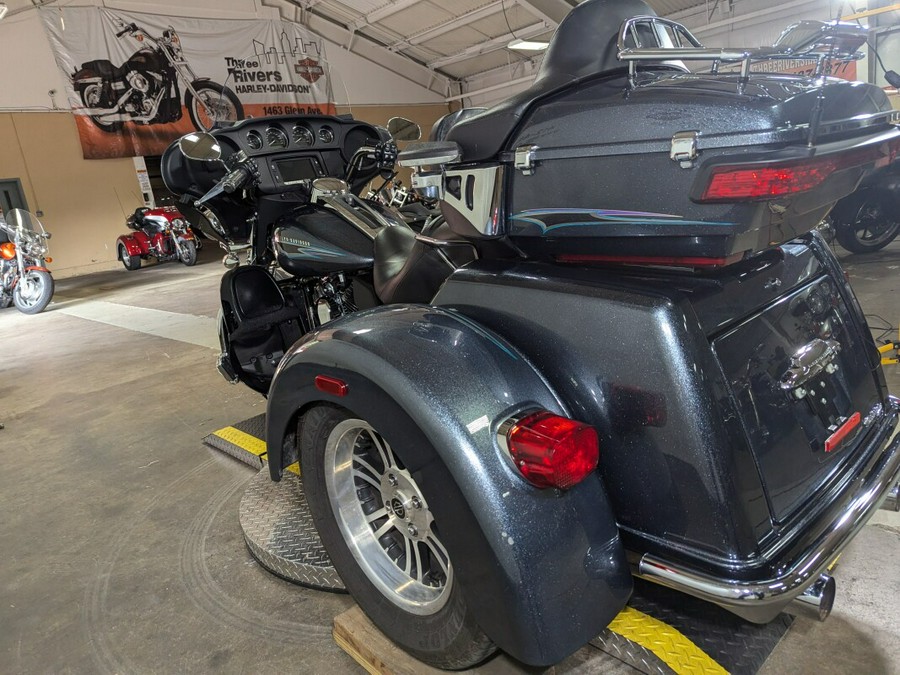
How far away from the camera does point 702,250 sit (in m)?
1.16

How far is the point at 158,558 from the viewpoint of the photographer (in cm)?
230

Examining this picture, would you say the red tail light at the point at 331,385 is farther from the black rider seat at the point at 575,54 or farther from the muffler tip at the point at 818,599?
the muffler tip at the point at 818,599

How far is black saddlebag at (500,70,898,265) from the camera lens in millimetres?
1035

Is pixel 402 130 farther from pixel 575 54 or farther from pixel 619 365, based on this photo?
pixel 619 365

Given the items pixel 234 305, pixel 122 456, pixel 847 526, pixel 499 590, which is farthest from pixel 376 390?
pixel 122 456

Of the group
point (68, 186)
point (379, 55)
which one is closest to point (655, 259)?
point (68, 186)

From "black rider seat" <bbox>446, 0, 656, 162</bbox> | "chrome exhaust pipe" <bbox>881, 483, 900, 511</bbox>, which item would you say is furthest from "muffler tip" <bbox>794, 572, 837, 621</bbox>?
"black rider seat" <bbox>446, 0, 656, 162</bbox>

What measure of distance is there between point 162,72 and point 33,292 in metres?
7.66

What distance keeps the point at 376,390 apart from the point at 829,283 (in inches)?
49.9

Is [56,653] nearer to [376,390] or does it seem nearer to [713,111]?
[376,390]

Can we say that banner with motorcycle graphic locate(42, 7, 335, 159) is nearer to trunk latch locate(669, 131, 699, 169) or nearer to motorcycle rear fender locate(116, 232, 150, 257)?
motorcycle rear fender locate(116, 232, 150, 257)

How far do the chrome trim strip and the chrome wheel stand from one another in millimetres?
561

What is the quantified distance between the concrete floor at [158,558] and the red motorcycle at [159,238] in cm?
835

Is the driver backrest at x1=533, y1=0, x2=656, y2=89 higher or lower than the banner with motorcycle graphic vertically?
lower
